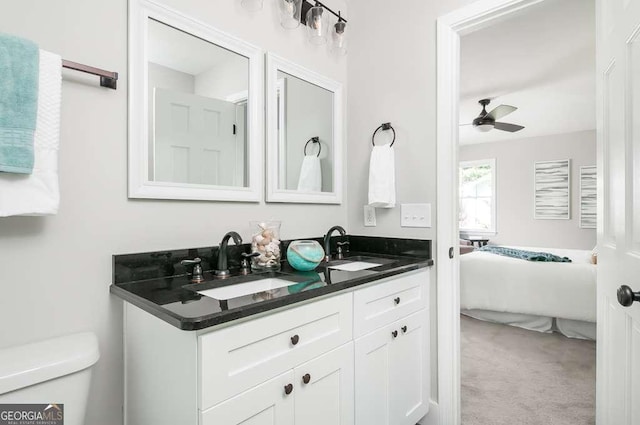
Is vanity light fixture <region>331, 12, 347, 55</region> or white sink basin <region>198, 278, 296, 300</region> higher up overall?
vanity light fixture <region>331, 12, 347, 55</region>

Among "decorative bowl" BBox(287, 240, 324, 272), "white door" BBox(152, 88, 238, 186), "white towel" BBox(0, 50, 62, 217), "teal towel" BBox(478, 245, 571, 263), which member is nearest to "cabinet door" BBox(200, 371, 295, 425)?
"decorative bowl" BBox(287, 240, 324, 272)

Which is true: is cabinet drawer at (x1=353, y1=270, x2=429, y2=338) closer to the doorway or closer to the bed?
the doorway

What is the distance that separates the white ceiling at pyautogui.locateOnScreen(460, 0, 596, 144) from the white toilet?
2.28 meters

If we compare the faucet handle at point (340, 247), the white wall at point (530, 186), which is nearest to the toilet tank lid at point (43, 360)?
the faucet handle at point (340, 247)

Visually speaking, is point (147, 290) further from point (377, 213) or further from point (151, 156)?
point (377, 213)

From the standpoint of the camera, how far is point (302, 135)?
1.93 metres

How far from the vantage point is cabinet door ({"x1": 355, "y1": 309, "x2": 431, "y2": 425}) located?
133cm

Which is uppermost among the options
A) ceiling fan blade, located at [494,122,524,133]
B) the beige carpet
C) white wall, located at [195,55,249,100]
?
ceiling fan blade, located at [494,122,524,133]

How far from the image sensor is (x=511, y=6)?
159 centimetres

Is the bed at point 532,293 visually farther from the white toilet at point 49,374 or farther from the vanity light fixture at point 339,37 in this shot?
the white toilet at point 49,374

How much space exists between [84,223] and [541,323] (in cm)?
371

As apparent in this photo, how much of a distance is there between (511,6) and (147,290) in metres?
1.98

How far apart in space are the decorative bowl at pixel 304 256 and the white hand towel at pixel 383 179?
603 mm

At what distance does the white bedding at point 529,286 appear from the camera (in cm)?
297
